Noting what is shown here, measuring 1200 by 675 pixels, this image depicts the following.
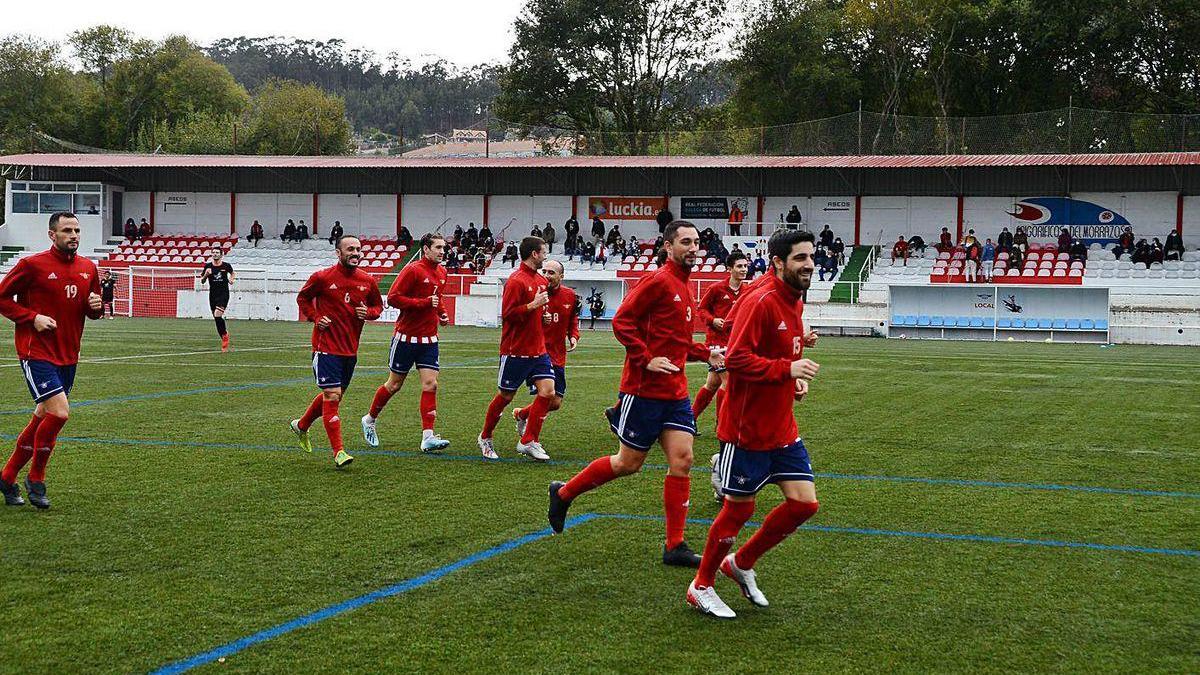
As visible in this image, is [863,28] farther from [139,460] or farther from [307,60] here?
[307,60]

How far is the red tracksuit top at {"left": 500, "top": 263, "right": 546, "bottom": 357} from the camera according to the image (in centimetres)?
1080

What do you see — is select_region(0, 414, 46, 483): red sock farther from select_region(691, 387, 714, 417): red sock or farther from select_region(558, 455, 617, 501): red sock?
select_region(691, 387, 714, 417): red sock

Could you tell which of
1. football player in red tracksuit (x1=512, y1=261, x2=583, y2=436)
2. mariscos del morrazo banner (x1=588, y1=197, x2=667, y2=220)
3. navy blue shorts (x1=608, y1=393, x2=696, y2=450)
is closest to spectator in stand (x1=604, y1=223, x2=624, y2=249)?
mariscos del morrazo banner (x1=588, y1=197, x2=667, y2=220)

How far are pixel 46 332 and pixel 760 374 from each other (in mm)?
5391

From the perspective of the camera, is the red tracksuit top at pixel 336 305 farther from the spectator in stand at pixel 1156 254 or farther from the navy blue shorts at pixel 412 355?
the spectator in stand at pixel 1156 254

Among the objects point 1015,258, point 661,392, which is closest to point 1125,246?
point 1015,258

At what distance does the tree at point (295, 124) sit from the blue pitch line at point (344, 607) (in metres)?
67.9

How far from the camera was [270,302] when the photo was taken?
41.1 m

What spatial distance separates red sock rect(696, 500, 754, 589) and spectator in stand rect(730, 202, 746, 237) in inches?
1687

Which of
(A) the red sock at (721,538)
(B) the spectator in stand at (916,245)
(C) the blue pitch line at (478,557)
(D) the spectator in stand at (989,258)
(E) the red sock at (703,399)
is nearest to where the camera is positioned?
(C) the blue pitch line at (478,557)

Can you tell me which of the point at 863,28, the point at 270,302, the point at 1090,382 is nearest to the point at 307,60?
the point at 863,28

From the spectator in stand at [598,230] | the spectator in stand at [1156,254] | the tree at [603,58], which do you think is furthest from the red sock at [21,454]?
the tree at [603,58]

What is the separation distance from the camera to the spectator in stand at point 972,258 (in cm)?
3888

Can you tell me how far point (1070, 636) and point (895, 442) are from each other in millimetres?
6535
